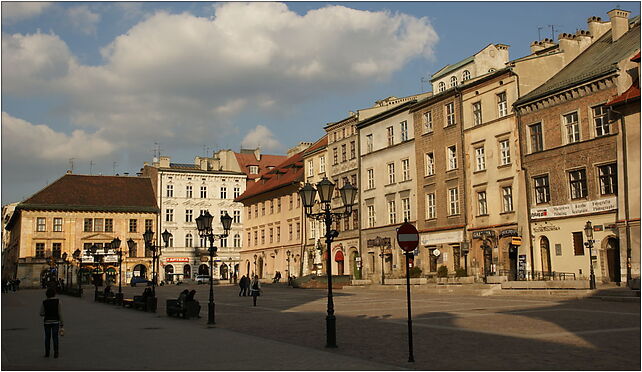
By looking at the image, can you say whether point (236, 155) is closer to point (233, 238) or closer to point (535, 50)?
point (233, 238)

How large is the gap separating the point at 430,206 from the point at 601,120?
16.2m

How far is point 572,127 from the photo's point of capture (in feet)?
126

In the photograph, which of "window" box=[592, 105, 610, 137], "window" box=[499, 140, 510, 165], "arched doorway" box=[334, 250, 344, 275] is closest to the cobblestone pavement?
"window" box=[592, 105, 610, 137]

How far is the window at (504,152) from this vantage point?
43237 mm

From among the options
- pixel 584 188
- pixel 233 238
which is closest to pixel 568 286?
pixel 584 188

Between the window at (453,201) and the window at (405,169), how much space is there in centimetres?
528

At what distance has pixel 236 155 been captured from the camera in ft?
327

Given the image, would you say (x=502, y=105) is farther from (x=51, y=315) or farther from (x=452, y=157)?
(x=51, y=315)

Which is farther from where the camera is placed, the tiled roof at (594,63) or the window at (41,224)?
the window at (41,224)

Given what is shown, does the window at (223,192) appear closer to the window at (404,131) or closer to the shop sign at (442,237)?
the window at (404,131)

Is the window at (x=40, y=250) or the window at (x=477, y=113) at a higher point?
the window at (x=477, y=113)

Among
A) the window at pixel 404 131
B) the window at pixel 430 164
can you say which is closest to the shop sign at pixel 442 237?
the window at pixel 430 164

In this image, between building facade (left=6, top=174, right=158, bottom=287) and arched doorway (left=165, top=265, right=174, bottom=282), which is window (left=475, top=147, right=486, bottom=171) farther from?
arched doorway (left=165, top=265, right=174, bottom=282)

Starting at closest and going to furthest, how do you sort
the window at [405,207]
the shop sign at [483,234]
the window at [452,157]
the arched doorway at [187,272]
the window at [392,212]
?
1. the shop sign at [483,234]
2. the window at [452,157]
3. the window at [405,207]
4. the window at [392,212]
5. the arched doorway at [187,272]
